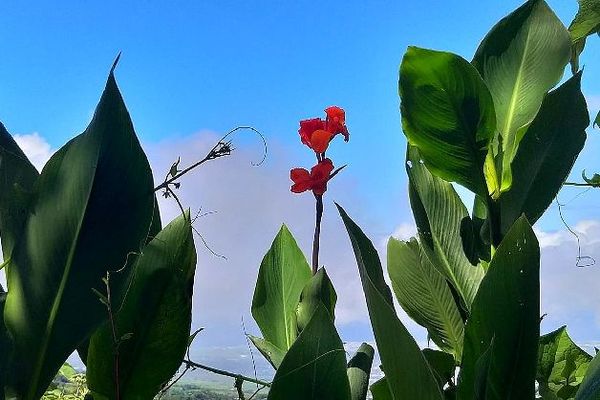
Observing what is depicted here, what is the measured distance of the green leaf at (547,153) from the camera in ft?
2.08

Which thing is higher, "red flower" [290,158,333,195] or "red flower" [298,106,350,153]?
"red flower" [298,106,350,153]

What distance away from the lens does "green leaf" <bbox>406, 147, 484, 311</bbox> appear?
689mm

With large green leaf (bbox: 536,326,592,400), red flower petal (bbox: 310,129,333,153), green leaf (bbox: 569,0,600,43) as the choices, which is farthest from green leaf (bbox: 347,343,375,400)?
green leaf (bbox: 569,0,600,43)

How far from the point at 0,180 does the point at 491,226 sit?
0.42 metres

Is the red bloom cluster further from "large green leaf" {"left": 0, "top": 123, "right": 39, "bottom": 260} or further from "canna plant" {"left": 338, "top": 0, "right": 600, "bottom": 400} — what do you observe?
"large green leaf" {"left": 0, "top": 123, "right": 39, "bottom": 260}

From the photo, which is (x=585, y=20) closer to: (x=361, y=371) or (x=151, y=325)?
(x=361, y=371)

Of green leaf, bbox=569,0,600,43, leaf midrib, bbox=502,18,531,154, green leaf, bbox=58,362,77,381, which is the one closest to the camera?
leaf midrib, bbox=502,18,531,154

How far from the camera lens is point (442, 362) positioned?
0.62 meters

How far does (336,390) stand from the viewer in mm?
414

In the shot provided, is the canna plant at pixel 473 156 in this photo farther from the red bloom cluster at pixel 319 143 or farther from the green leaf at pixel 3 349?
the green leaf at pixel 3 349

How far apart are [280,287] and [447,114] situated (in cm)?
24

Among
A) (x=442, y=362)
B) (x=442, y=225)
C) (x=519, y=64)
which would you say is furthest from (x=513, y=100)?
(x=442, y=362)

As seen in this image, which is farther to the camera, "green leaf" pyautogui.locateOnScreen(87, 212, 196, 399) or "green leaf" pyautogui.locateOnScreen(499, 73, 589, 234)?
"green leaf" pyautogui.locateOnScreen(499, 73, 589, 234)

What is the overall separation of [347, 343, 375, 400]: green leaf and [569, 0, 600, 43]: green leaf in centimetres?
48
